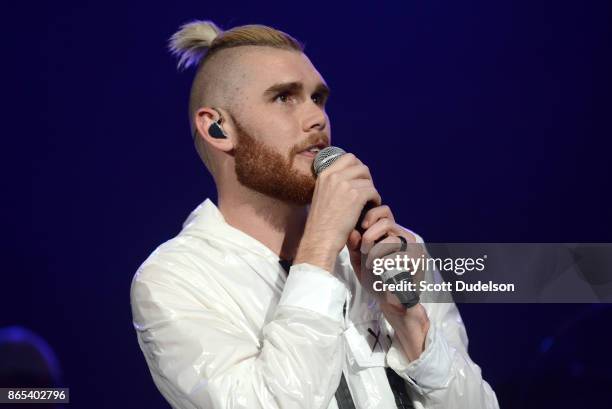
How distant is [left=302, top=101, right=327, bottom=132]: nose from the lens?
1.49 meters

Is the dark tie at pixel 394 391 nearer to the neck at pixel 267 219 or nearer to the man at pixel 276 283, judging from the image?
the man at pixel 276 283

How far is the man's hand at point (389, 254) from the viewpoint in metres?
1.26

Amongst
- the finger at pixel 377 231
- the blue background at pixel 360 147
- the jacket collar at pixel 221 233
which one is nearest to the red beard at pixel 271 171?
the jacket collar at pixel 221 233

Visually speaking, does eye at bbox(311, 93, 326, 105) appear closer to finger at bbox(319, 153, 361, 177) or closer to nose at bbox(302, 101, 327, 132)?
nose at bbox(302, 101, 327, 132)

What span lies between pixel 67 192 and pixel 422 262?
1355mm

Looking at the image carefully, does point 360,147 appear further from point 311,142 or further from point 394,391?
point 394,391

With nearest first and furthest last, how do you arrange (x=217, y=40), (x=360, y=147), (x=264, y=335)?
(x=264, y=335)
(x=217, y=40)
(x=360, y=147)

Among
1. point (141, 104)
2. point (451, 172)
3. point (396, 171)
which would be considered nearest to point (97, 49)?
point (141, 104)

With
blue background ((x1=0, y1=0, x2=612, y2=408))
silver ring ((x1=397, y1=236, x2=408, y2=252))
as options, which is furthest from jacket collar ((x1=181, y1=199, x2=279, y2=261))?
blue background ((x1=0, y1=0, x2=612, y2=408))

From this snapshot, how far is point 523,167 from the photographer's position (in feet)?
8.20

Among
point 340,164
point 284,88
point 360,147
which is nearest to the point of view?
point 340,164

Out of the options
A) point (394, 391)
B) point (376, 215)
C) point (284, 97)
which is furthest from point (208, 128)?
point (394, 391)

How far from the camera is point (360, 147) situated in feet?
8.26

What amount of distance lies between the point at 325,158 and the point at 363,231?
170 mm
